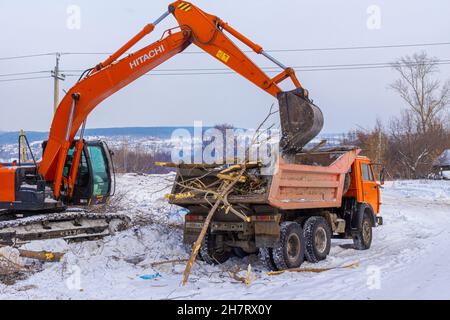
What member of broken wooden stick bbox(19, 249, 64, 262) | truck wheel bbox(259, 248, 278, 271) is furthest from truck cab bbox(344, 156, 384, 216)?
broken wooden stick bbox(19, 249, 64, 262)

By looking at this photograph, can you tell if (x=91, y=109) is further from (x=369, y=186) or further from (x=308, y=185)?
(x=369, y=186)

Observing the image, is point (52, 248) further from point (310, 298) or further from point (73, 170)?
point (310, 298)

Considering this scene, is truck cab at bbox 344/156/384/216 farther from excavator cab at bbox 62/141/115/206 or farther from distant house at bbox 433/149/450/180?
distant house at bbox 433/149/450/180

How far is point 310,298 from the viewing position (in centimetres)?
579

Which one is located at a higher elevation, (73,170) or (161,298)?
(73,170)

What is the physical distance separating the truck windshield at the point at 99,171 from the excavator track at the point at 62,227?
59 cm

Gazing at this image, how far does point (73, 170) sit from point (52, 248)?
216 cm

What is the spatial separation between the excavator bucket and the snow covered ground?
2.29m

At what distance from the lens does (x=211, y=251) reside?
329 inches

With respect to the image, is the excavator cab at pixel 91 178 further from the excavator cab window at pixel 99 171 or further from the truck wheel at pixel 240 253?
the truck wheel at pixel 240 253

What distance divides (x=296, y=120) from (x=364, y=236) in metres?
3.02

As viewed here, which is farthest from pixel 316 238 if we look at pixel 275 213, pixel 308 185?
pixel 275 213

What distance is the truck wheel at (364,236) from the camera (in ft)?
32.7
